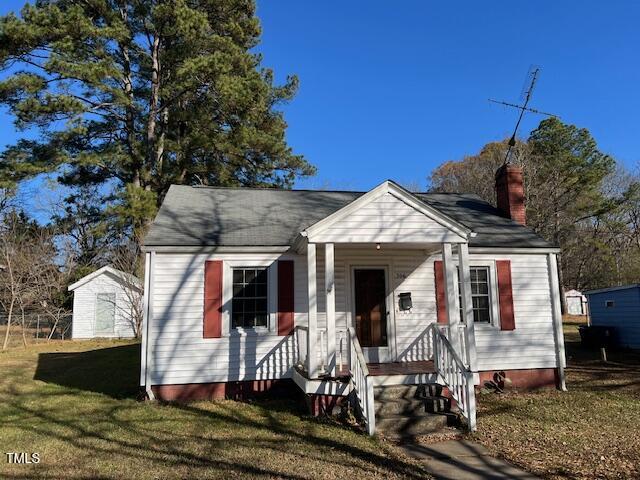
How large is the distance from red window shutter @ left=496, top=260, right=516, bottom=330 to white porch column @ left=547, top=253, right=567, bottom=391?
3.14ft

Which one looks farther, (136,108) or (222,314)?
(136,108)

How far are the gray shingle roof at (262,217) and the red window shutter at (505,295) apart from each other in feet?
1.59

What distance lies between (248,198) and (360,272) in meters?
3.86

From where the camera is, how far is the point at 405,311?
9.52m

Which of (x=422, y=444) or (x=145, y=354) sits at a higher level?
(x=145, y=354)

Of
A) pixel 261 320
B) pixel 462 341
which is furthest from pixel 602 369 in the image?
pixel 261 320

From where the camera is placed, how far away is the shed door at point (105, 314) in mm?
22984

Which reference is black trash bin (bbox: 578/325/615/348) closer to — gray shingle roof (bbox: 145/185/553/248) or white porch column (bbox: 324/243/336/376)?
gray shingle roof (bbox: 145/185/553/248)

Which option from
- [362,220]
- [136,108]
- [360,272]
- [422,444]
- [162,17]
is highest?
[162,17]

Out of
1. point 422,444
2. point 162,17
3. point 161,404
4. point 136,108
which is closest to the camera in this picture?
point 422,444

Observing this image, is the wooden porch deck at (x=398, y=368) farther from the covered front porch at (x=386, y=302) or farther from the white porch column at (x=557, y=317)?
the white porch column at (x=557, y=317)

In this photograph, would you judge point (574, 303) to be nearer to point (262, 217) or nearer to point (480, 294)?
point (480, 294)

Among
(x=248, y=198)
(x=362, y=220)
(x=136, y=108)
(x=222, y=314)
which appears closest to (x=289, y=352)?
(x=222, y=314)

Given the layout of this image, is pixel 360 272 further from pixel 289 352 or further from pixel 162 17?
pixel 162 17
